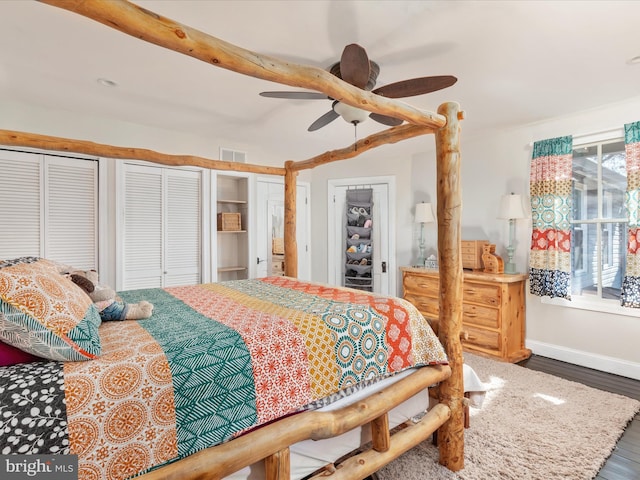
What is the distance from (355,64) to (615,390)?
131 inches

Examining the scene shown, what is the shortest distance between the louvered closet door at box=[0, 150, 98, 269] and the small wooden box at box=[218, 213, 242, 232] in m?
1.40

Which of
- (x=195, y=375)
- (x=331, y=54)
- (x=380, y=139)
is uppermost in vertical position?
(x=331, y=54)

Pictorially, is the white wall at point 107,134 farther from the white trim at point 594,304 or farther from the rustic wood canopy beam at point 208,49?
the white trim at point 594,304

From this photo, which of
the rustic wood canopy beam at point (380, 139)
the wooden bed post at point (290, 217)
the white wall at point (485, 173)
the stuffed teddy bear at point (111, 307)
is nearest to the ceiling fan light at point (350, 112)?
the rustic wood canopy beam at point (380, 139)

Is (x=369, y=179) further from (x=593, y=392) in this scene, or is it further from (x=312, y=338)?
(x=312, y=338)

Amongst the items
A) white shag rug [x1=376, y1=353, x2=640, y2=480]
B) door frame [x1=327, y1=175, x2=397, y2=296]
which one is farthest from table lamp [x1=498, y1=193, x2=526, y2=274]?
door frame [x1=327, y1=175, x2=397, y2=296]

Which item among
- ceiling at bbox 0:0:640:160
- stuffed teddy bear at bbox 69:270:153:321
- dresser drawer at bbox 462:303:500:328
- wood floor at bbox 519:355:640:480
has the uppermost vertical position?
ceiling at bbox 0:0:640:160

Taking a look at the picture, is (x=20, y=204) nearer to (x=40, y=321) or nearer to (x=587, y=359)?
(x=40, y=321)

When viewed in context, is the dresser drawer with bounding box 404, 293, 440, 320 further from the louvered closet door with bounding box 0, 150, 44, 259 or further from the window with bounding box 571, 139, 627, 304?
the louvered closet door with bounding box 0, 150, 44, 259

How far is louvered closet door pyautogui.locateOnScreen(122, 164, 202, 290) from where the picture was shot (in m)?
3.71

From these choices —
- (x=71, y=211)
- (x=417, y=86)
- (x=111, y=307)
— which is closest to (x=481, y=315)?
(x=417, y=86)

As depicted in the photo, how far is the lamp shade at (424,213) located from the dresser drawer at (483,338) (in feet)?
4.60

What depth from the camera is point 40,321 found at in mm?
1101

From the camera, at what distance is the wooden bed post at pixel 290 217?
3.21m
